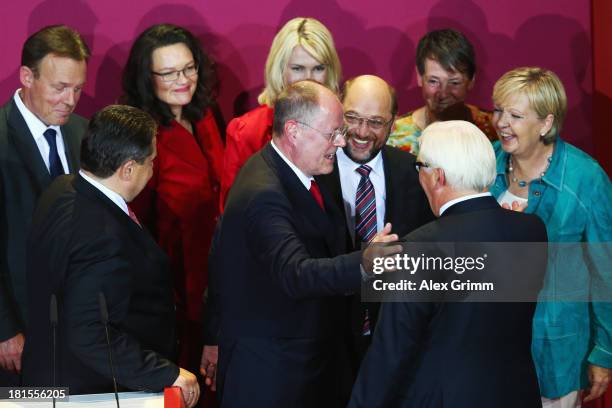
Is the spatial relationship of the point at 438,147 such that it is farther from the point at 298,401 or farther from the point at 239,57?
the point at 239,57

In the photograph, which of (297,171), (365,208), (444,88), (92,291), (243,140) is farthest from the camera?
(444,88)

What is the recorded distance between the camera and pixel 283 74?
407 cm

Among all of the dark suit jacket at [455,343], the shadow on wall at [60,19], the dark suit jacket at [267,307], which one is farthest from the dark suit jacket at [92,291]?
the shadow on wall at [60,19]

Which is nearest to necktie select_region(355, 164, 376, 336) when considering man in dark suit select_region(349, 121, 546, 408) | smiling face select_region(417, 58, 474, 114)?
smiling face select_region(417, 58, 474, 114)

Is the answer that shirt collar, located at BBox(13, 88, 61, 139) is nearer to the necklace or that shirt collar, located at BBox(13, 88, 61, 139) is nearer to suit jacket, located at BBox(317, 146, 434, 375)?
suit jacket, located at BBox(317, 146, 434, 375)

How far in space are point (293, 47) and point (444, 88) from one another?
26.8 inches

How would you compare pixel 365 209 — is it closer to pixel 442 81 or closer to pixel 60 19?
pixel 442 81

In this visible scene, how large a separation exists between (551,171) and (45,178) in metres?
1.94

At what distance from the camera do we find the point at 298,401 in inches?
125

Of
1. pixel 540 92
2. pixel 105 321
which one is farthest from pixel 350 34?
pixel 105 321

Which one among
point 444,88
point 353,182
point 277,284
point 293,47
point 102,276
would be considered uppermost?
point 293,47

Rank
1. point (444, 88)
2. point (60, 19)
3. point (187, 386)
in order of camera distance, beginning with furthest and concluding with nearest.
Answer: point (60, 19) → point (444, 88) → point (187, 386)

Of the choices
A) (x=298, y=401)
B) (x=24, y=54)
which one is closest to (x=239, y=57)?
(x=24, y=54)

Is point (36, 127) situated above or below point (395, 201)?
above
